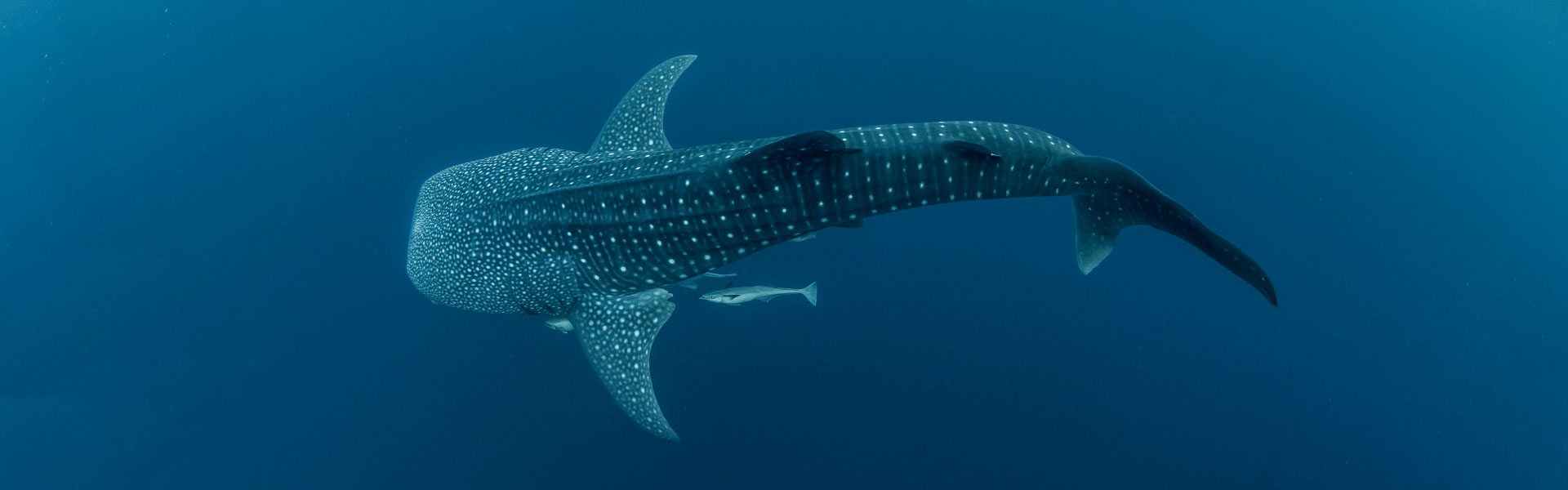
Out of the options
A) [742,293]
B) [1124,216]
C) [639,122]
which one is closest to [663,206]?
[742,293]

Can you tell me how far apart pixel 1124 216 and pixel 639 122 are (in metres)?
2.91

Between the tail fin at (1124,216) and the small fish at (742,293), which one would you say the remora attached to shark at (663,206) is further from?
the small fish at (742,293)

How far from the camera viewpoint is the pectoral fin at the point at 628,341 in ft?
12.7

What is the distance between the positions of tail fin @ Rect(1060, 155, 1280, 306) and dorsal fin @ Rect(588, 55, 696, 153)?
8.37 feet

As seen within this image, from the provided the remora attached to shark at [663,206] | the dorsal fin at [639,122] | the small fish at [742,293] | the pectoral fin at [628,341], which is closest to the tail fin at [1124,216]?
the remora attached to shark at [663,206]

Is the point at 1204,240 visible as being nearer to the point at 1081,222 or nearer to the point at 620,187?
the point at 1081,222

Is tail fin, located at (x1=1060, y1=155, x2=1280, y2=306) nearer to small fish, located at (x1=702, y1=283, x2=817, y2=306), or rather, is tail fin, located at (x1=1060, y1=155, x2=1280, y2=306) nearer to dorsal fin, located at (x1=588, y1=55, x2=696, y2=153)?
small fish, located at (x1=702, y1=283, x2=817, y2=306)

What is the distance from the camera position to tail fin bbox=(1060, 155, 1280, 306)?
8.70 ft

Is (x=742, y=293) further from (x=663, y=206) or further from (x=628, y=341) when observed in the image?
(x=663, y=206)

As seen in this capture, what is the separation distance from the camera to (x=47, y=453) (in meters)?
6.74

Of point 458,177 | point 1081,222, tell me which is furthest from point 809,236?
point 458,177

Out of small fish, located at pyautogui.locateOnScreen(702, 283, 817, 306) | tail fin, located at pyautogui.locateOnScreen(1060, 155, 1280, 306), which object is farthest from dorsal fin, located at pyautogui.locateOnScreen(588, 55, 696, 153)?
tail fin, located at pyautogui.locateOnScreen(1060, 155, 1280, 306)

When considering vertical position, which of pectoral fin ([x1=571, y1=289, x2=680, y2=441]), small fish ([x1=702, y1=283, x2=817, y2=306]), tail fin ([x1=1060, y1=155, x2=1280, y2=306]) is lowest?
pectoral fin ([x1=571, y1=289, x2=680, y2=441])

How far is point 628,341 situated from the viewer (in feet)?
12.7
